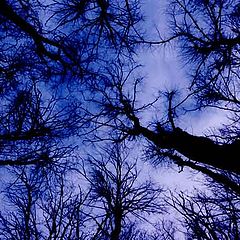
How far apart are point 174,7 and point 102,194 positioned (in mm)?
6199

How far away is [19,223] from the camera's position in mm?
7730

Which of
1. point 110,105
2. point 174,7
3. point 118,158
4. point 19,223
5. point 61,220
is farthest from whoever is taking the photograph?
point 118,158

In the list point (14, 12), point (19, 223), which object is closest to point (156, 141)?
point (14, 12)

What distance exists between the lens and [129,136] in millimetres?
7965

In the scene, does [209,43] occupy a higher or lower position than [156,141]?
higher

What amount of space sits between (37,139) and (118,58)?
8.09 feet

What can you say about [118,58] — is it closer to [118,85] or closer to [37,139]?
[37,139]

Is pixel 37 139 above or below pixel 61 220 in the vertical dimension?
above

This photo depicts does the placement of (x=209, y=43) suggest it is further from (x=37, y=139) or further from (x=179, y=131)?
(x=37, y=139)

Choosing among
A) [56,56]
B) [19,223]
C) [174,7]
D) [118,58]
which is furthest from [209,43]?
[19,223]

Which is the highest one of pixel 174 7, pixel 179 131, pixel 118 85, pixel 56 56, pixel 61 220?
pixel 118 85

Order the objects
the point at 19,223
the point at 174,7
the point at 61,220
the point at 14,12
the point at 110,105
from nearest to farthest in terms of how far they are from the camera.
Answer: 1. the point at 14,12
2. the point at 174,7
3. the point at 61,220
4. the point at 19,223
5. the point at 110,105

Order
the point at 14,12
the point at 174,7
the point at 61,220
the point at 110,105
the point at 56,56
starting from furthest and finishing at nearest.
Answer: the point at 110,105 < the point at 61,220 < the point at 174,7 < the point at 56,56 < the point at 14,12

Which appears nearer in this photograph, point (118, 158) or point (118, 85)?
point (118, 85)
